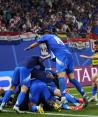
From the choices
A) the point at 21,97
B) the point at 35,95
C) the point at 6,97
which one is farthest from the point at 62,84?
the point at 6,97

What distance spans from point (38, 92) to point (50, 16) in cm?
1753

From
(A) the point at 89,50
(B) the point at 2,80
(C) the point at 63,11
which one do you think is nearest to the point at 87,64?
(A) the point at 89,50

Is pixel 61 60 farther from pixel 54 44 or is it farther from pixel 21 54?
pixel 21 54

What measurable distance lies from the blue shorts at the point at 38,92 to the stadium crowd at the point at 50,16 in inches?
497

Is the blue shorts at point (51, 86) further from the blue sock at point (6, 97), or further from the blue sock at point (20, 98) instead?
the blue sock at point (6, 97)

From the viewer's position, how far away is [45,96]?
40.2ft

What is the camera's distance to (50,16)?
29484 mm

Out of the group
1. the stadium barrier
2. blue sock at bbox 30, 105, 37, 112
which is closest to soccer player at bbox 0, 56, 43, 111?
blue sock at bbox 30, 105, 37, 112

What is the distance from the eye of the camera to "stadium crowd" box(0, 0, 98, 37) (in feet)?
87.2

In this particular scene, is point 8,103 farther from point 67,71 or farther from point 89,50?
point 89,50

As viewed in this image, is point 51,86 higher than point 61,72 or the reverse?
the reverse

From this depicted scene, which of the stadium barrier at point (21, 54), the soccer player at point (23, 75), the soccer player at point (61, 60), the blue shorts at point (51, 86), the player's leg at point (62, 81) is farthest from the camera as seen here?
the stadium barrier at point (21, 54)

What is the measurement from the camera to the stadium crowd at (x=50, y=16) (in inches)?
1047

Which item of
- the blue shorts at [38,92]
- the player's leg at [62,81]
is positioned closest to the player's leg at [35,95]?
the blue shorts at [38,92]
